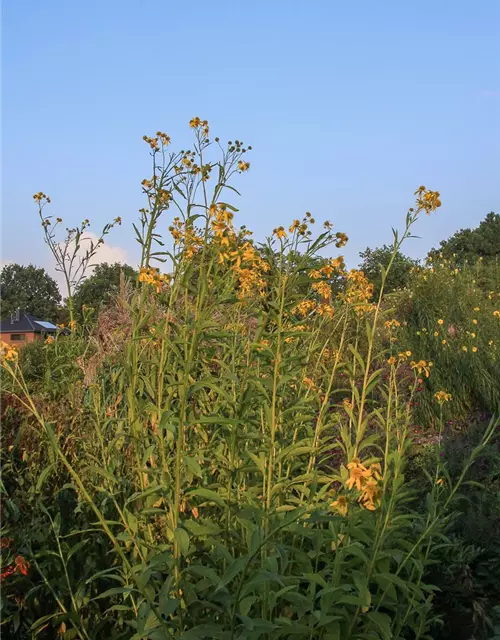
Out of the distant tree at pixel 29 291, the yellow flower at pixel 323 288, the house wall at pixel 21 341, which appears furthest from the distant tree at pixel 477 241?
the yellow flower at pixel 323 288

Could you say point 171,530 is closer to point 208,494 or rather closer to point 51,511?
point 208,494

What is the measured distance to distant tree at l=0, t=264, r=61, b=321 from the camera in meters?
51.1

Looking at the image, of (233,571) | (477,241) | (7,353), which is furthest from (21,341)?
(233,571)

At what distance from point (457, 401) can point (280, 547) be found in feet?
18.3

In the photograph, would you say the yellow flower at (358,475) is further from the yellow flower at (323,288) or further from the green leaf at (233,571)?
the yellow flower at (323,288)

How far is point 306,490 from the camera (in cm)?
225

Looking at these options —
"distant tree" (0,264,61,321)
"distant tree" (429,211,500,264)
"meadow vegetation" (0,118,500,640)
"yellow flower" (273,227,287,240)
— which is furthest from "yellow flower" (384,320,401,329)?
"distant tree" (0,264,61,321)

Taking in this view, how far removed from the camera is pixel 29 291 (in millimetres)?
53062

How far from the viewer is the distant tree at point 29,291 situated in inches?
2012

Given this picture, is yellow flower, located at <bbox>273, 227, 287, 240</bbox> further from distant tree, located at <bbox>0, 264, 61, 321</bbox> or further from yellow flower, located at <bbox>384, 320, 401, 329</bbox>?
distant tree, located at <bbox>0, 264, 61, 321</bbox>

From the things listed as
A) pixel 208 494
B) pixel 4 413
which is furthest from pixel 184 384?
pixel 4 413

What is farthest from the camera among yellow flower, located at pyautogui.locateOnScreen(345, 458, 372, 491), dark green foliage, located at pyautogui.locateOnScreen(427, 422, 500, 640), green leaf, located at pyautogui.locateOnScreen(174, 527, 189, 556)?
dark green foliage, located at pyautogui.locateOnScreen(427, 422, 500, 640)

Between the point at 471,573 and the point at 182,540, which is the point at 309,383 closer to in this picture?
the point at 182,540

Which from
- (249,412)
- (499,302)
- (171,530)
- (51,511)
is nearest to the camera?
(171,530)
